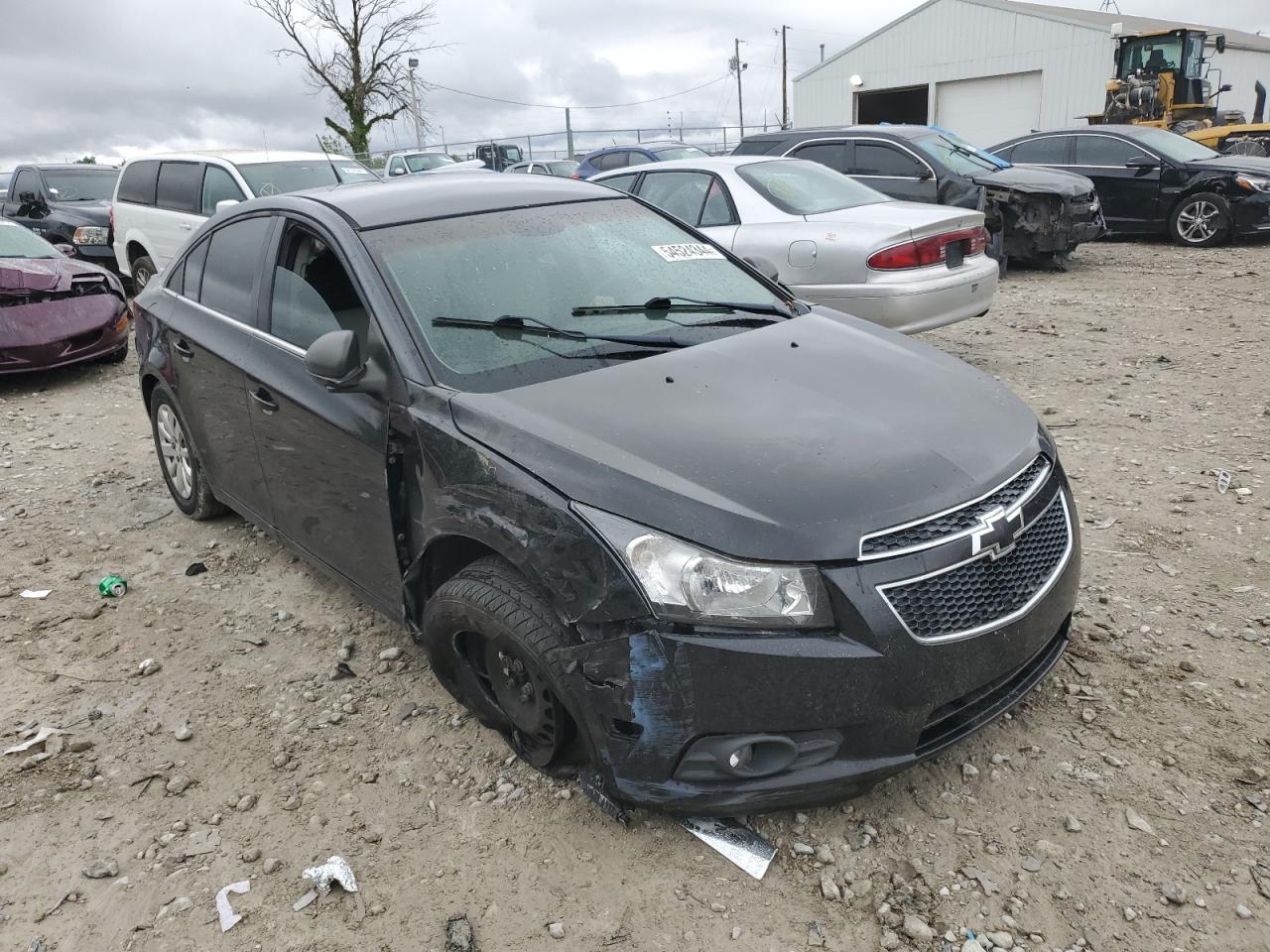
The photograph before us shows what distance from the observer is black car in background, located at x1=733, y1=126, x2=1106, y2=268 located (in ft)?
32.0

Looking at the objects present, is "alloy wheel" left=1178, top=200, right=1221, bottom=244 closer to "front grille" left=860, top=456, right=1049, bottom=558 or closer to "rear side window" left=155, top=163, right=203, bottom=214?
"front grille" left=860, top=456, right=1049, bottom=558

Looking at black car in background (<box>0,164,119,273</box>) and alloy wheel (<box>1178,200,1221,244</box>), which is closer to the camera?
alloy wheel (<box>1178,200,1221,244</box>)

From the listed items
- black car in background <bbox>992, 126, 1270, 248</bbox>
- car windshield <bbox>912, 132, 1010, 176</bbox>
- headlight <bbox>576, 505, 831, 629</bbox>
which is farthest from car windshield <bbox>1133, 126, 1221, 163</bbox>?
headlight <bbox>576, 505, 831, 629</bbox>

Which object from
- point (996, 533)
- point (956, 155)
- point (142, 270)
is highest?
point (956, 155)

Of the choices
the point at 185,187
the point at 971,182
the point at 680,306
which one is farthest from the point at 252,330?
the point at 971,182

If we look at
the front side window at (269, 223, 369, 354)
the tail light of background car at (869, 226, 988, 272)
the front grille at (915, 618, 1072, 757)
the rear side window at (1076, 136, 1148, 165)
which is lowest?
the front grille at (915, 618, 1072, 757)

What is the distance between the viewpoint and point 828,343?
125 inches

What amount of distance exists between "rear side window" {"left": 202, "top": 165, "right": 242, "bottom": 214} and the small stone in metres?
8.06

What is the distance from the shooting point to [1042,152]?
12531 millimetres

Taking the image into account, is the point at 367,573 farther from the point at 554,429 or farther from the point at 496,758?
the point at 554,429

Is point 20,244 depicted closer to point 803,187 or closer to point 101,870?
point 803,187

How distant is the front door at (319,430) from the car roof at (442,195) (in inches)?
6.8

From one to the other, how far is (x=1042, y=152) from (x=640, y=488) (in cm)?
1242

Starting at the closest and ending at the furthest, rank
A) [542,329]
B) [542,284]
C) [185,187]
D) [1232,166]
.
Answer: [542,329] < [542,284] < [185,187] < [1232,166]
